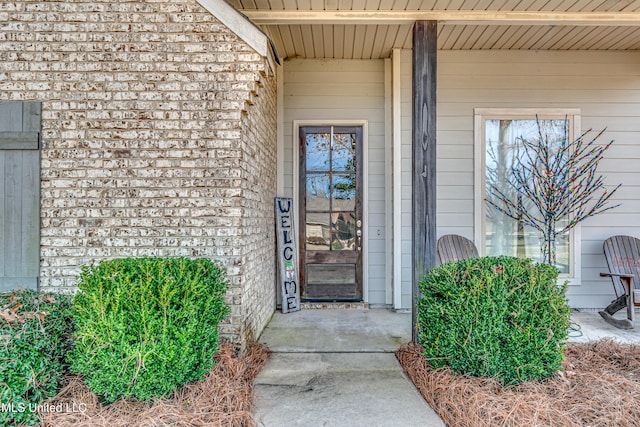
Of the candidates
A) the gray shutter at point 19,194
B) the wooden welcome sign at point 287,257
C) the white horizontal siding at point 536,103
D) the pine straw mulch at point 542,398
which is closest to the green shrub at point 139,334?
the gray shutter at point 19,194

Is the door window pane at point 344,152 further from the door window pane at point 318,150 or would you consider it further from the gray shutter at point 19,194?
the gray shutter at point 19,194

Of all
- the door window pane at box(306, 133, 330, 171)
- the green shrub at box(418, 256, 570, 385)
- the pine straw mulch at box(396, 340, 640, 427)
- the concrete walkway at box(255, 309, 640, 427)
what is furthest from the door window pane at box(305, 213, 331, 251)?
the green shrub at box(418, 256, 570, 385)

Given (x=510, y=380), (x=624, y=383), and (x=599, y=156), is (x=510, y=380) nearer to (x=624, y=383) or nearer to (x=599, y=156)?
(x=624, y=383)

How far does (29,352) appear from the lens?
6.05 feet

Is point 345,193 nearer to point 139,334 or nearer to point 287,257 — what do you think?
point 287,257

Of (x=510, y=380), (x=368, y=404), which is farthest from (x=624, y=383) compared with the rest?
(x=368, y=404)

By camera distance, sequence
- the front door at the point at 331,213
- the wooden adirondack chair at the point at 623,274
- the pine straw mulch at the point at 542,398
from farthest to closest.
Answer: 1. the front door at the point at 331,213
2. the wooden adirondack chair at the point at 623,274
3. the pine straw mulch at the point at 542,398

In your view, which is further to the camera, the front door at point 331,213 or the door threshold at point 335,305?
the front door at point 331,213

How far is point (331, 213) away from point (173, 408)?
3040mm

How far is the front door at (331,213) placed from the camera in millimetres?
4547

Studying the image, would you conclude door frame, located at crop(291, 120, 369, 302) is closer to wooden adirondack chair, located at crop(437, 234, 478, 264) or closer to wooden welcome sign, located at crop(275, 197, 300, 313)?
wooden welcome sign, located at crop(275, 197, 300, 313)

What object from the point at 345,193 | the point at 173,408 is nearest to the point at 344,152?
the point at 345,193

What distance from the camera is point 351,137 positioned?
15.0 ft

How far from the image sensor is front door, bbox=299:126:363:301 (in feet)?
14.9
